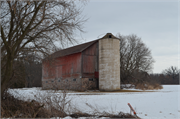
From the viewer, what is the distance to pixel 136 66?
40.4m

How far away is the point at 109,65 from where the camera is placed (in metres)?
26.9

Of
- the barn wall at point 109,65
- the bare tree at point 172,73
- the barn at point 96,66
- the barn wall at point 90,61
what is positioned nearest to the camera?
the barn wall at point 109,65

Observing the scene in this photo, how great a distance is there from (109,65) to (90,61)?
3.11m

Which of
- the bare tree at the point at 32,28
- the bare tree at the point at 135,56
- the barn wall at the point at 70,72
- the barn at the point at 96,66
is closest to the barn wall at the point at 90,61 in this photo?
the barn at the point at 96,66

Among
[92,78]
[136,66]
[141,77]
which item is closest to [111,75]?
[92,78]

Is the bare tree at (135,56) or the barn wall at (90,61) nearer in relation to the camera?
the barn wall at (90,61)

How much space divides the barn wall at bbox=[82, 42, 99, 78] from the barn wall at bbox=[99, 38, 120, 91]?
1617 mm

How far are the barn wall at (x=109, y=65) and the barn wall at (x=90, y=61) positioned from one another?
162 cm

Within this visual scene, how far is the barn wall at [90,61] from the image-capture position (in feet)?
92.0

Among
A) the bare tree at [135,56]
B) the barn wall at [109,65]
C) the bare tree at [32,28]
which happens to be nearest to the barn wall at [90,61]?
the barn wall at [109,65]

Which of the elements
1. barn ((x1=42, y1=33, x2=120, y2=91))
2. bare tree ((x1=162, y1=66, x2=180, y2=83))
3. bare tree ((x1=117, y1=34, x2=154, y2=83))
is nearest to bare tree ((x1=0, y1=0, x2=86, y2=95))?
barn ((x1=42, y1=33, x2=120, y2=91))

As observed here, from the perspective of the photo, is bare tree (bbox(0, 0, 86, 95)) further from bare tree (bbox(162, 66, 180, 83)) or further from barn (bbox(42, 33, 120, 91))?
bare tree (bbox(162, 66, 180, 83))

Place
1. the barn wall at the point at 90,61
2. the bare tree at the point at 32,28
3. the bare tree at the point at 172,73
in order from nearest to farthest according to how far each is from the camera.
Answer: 1. the bare tree at the point at 32,28
2. the barn wall at the point at 90,61
3. the bare tree at the point at 172,73

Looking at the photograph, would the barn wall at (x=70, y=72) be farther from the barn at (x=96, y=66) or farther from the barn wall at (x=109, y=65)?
the barn wall at (x=109, y=65)
